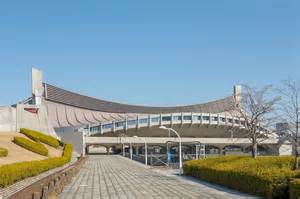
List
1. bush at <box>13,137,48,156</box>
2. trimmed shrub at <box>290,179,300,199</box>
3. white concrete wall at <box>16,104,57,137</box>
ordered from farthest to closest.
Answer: white concrete wall at <box>16,104,57,137</box> → bush at <box>13,137,48,156</box> → trimmed shrub at <box>290,179,300,199</box>

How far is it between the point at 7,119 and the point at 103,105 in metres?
89.5

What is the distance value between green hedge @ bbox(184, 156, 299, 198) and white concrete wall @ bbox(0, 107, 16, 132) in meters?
29.5

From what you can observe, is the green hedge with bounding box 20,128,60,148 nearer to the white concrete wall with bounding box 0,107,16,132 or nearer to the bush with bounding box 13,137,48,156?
the white concrete wall with bounding box 0,107,16,132

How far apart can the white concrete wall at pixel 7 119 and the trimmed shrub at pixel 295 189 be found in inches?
1560

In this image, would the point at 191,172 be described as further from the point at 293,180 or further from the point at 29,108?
the point at 29,108

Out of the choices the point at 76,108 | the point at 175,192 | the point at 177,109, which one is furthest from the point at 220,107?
the point at 175,192

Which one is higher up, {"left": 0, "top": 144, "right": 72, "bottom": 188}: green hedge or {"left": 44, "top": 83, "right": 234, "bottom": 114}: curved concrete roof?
{"left": 44, "top": 83, "right": 234, "bottom": 114}: curved concrete roof

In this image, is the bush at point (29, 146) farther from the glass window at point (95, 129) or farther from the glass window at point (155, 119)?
the glass window at point (155, 119)

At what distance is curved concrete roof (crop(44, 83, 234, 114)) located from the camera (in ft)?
407

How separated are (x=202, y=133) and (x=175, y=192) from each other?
108517mm

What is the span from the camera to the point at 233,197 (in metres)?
15.9

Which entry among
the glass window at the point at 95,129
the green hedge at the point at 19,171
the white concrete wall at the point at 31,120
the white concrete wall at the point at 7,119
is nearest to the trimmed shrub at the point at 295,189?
the green hedge at the point at 19,171

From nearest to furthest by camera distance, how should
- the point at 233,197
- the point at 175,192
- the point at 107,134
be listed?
the point at 233,197, the point at 175,192, the point at 107,134

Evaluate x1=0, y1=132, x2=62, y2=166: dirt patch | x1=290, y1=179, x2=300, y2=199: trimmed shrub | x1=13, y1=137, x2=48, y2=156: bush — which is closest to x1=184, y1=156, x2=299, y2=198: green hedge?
x1=290, y1=179, x2=300, y2=199: trimmed shrub
